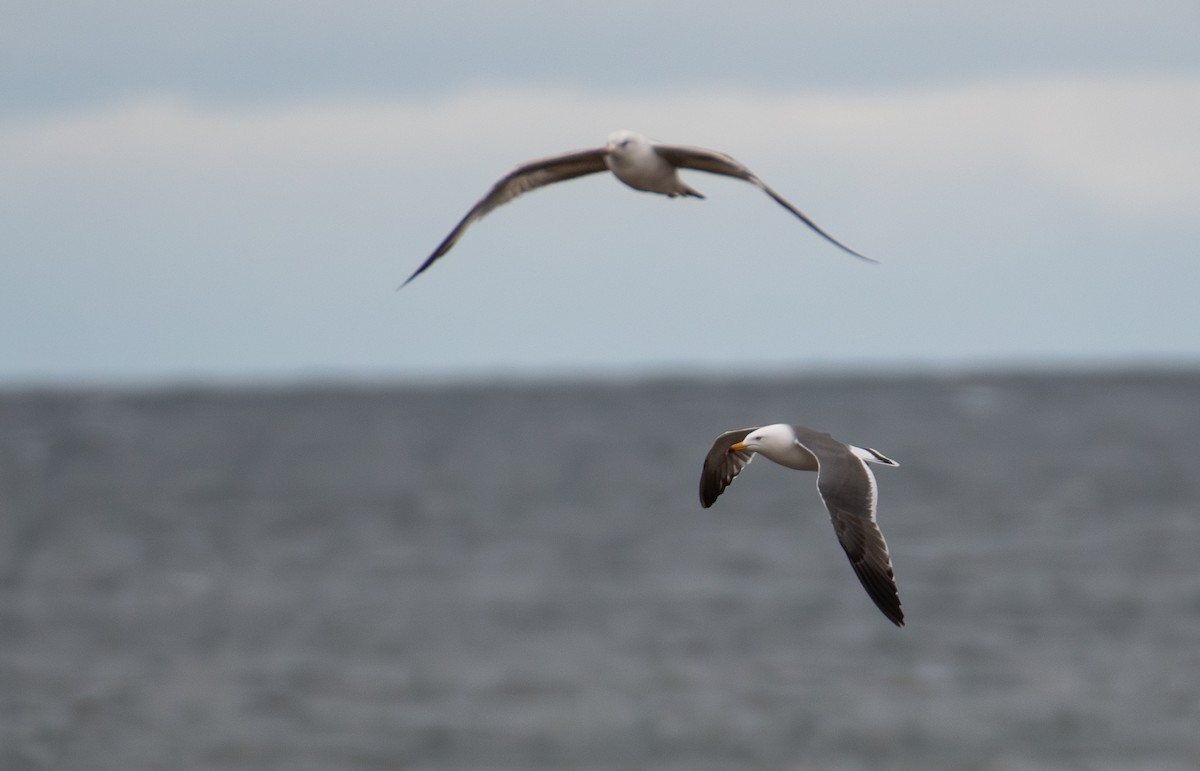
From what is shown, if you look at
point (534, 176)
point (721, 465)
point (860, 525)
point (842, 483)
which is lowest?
point (721, 465)

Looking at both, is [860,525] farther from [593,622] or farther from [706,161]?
[593,622]

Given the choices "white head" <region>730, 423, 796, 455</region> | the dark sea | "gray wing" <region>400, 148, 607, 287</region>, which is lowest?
the dark sea

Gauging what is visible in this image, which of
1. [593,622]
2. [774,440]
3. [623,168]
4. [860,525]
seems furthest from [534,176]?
[593,622]

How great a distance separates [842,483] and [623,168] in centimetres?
198

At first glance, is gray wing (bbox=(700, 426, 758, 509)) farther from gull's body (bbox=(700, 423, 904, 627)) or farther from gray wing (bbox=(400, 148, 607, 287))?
gray wing (bbox=(400, 148, 607, 287))

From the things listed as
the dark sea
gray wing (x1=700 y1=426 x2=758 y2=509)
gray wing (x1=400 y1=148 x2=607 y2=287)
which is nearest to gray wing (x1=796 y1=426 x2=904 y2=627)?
gray wing (x1=700 y1=426 x2=758 y2=509)

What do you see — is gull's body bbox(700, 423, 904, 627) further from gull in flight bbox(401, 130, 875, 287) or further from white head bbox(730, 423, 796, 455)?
gull in flight bbox(401, 130, 875, 287)

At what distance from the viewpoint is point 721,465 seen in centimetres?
1076

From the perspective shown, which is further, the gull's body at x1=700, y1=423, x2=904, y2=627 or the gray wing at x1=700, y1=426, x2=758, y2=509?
the gray wing at x1=700, y1=426, x2=758, y2=509

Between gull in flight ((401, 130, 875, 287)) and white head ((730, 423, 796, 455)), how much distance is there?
1.41 m

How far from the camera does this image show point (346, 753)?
95.2ft

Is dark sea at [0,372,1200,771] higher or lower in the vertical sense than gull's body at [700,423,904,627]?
lower

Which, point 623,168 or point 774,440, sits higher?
point 623,168

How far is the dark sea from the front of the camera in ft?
98.3
